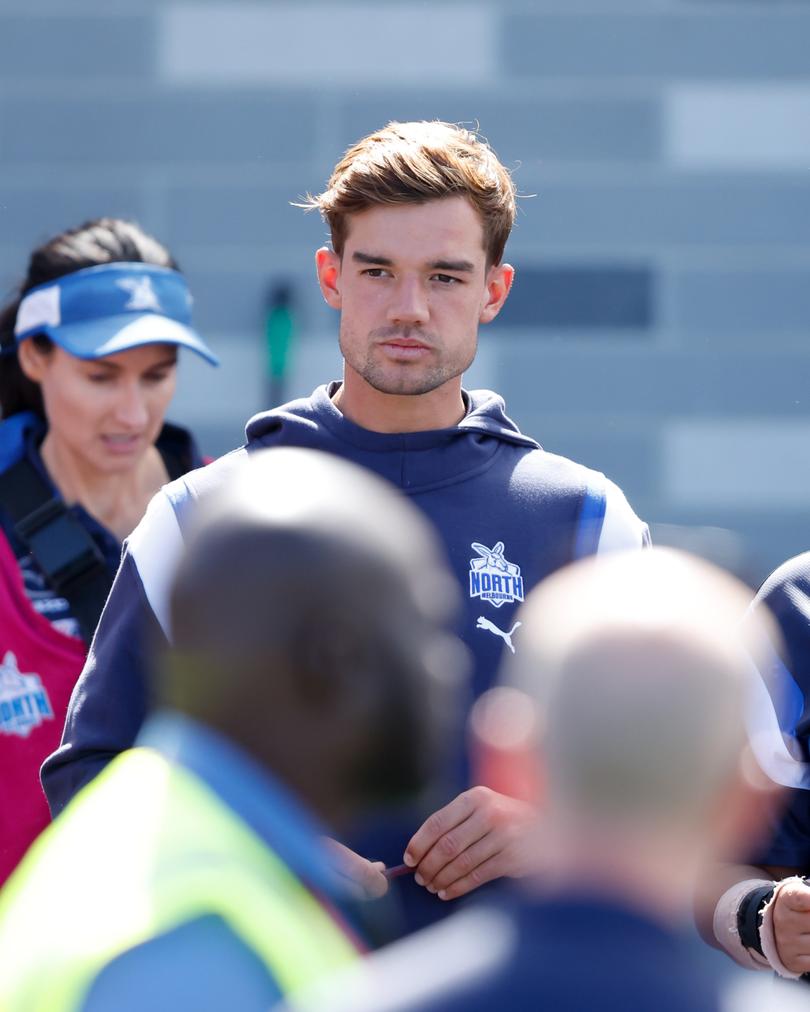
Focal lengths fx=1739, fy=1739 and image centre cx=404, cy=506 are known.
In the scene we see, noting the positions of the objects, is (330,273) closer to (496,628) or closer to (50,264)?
(496,628)

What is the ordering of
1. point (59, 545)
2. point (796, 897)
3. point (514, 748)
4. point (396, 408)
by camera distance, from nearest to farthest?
point (514, 748), point (796, 897), point (396, 408), point (59, 545)

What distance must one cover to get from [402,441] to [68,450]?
934 mm

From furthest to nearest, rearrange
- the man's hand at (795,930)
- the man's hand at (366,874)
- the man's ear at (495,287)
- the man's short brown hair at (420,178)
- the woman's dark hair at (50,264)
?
the woman's dark hair at (50,264), the man's ear at (495,287), the man's short brown hair at (420,178), the man's hand at (795,930), the man's hand at (366,874)

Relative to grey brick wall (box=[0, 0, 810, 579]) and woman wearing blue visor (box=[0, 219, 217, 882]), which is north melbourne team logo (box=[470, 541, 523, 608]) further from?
grey brick wall (box=[0, 0, 810, 579])

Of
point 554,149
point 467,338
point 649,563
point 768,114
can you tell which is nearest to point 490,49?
point 554,149

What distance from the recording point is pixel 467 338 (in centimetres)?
263

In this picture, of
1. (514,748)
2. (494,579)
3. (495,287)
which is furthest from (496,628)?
(514,748)

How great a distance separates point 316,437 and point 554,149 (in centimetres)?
261

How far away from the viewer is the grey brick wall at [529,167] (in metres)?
4.97

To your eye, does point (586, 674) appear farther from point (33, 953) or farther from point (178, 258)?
Result: point (178, 258)

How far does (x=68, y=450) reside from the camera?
130 inches

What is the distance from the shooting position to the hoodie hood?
8.52 feet

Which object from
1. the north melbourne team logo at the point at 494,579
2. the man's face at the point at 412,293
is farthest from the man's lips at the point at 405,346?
the north melbourne team logo at the point at 494,579

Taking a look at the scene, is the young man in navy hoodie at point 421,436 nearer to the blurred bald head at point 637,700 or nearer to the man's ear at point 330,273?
the man's ear at point 330,273
